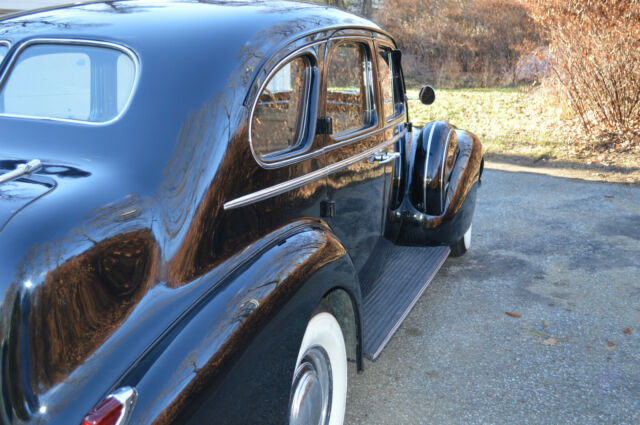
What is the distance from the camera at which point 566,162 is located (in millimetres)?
8367

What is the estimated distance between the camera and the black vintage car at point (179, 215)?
1.46 m

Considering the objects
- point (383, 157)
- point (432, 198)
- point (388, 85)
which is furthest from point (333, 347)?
point (388, 85)

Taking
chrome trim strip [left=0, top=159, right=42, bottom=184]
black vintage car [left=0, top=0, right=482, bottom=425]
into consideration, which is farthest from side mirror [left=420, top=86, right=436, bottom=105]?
chrome trim strip [left=0, top=159, right=42, bottom=184]

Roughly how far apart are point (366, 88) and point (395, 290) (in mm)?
1250

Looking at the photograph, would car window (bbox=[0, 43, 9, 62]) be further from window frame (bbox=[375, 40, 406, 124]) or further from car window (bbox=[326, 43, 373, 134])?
window frame (bbox=[375, 40, 406, 124])

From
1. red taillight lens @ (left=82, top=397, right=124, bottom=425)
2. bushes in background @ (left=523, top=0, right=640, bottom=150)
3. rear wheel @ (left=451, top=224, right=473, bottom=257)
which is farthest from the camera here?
bushes in background @ (left=523, top=0, right=640, bottom=150)

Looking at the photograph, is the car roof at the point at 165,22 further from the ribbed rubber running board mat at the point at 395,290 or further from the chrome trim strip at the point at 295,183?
the ribbed rubber running board mat at the point at 395,290

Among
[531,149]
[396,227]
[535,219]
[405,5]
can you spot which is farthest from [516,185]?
[405,5]

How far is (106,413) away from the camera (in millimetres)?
1408

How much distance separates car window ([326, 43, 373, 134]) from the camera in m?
2.87

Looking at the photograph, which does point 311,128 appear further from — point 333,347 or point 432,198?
point 432,198

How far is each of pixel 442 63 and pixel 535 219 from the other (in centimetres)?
1269

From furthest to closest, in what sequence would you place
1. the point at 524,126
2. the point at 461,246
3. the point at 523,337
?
the point at 524,126 < the point at 461,246 < the point at 523,337

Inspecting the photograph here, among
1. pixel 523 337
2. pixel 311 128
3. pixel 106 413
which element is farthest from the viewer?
pixel 523 337
